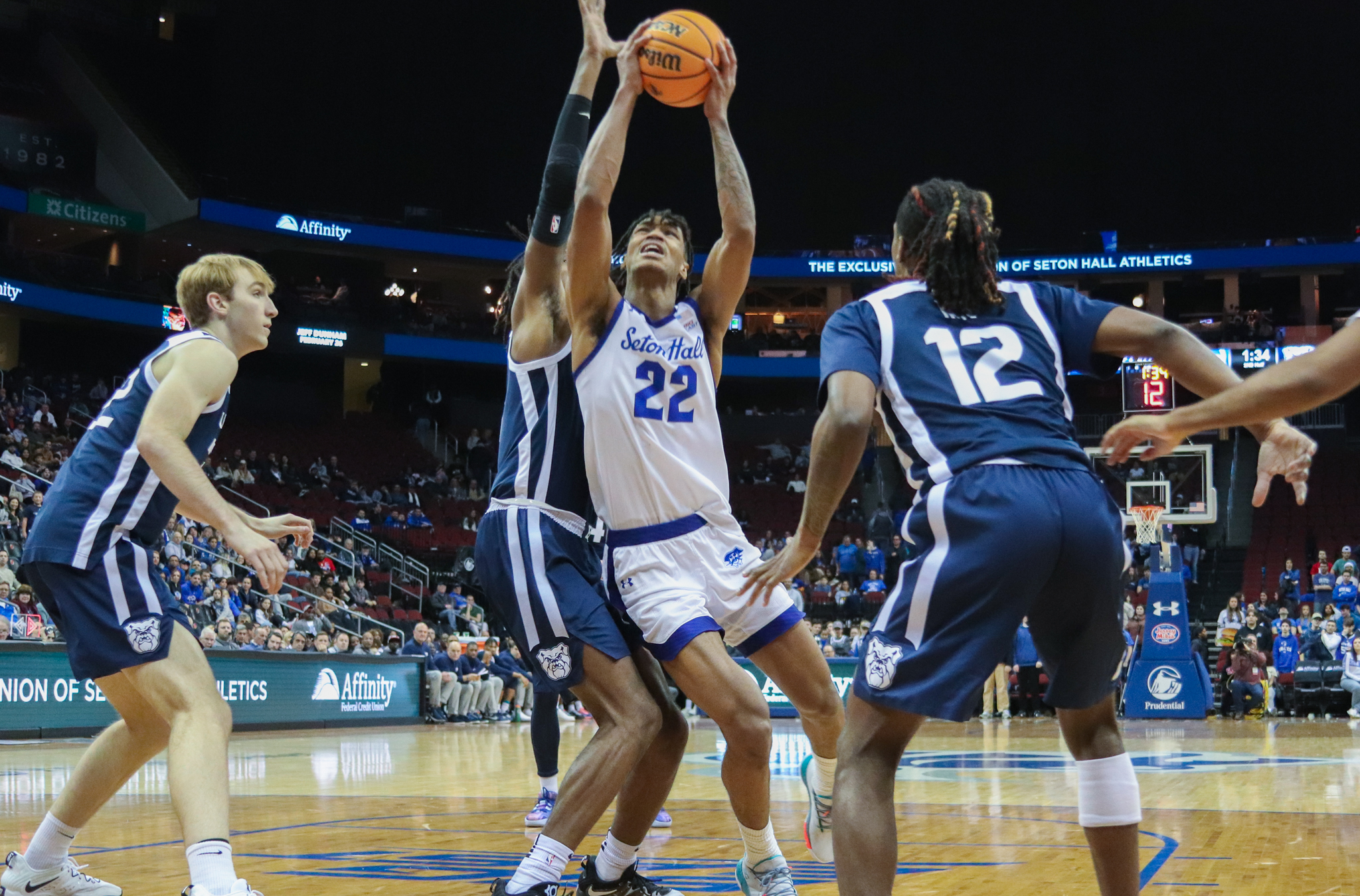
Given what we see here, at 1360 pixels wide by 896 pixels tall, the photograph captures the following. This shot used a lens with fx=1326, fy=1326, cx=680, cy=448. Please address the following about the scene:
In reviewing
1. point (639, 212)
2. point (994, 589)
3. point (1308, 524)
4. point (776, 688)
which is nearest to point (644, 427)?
point (994, 589)

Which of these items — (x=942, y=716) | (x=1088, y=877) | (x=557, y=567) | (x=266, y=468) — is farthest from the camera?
(x=266, y=468)

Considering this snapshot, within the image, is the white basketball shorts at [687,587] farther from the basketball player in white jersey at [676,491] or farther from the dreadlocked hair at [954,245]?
the dreadlocked hair at [954,245]

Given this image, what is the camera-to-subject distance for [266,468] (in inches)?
1193

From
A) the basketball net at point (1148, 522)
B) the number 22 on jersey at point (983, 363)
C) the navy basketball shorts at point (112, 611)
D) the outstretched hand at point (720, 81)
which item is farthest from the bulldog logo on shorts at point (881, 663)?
the basketball net at point (1148, 522)

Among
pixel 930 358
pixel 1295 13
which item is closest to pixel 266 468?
pixel 930 358

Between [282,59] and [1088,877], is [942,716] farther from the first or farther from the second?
[282,59]

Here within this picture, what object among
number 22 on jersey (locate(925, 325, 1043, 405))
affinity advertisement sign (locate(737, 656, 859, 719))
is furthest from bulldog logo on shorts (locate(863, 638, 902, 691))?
affinity advertisement sign (locate(737, 656, 859, 719))

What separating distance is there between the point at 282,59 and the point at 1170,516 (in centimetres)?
2840

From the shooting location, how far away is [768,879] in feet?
14.7

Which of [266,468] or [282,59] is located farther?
[282,59]

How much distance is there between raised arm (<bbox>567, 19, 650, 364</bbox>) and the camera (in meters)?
4.47

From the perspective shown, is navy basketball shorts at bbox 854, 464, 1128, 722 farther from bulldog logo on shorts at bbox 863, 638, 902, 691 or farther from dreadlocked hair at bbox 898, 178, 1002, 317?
dreadlocked hair at bbox 898, 178, 1002, 317

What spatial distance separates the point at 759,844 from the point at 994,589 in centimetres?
171

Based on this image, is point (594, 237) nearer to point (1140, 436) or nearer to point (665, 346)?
point (665, 346)
